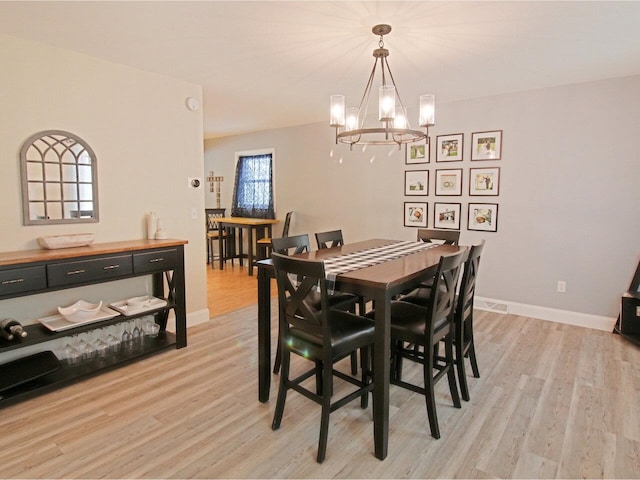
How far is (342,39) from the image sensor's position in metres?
2.60

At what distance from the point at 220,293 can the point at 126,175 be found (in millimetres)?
2194

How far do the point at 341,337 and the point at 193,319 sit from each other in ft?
7.60

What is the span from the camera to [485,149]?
4.13m

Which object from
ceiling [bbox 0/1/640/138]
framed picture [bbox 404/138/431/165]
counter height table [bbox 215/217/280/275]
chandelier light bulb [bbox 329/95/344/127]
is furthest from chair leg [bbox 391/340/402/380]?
counter height table [bbox 215/217/280/275]

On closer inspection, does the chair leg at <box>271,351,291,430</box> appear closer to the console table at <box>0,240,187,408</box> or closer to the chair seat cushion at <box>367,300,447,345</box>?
the chair seat cushion at <box>367,300,447,345</box>

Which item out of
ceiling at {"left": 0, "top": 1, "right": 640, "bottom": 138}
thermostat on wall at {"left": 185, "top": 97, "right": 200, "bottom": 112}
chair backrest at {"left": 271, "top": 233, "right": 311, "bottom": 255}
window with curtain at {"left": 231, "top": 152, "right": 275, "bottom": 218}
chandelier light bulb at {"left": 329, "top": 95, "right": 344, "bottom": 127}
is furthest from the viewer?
window with curtain at {"left": 231, "top": 152, "right": 275, "bottom": 218}

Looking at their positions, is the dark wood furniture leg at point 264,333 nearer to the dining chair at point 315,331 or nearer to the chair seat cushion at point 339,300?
the dining chair at point 315,331

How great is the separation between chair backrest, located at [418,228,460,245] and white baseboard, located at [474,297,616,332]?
3.96 ft

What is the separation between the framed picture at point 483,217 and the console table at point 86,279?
10.2ft

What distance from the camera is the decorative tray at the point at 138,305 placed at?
9.71ft

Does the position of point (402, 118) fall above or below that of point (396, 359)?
above

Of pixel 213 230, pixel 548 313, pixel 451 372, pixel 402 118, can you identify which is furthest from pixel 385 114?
pixel 213 230

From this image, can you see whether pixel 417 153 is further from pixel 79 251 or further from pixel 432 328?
pixel 79 251

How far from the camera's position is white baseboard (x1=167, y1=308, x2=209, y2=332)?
360 centimetres
